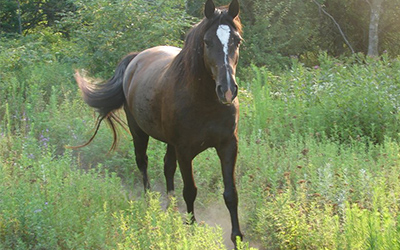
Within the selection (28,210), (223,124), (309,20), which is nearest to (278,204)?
(223,124)

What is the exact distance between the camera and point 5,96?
869 cm

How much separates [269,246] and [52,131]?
4241mm

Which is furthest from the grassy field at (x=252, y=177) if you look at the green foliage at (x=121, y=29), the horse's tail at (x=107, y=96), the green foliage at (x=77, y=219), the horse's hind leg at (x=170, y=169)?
the green foliage at (x=121, y=29)

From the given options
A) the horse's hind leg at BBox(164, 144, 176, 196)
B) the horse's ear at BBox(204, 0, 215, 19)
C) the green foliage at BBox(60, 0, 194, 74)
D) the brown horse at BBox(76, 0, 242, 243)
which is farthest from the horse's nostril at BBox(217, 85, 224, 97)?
the green foliage at BBox(60, 0, 194, 74)

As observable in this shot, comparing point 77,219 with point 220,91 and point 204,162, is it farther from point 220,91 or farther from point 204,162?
point 204,162

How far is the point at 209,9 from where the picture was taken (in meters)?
4.20

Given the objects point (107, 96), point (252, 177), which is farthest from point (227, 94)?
point (107, 96)

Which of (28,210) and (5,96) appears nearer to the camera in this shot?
(28,210)

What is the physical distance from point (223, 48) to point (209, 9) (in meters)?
0.43

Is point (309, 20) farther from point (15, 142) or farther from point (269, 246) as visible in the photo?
point (269, 246)

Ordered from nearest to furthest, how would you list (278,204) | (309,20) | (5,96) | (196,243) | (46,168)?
(196,243) → (278,204) → (46,168) → (5,96) → (309,20)

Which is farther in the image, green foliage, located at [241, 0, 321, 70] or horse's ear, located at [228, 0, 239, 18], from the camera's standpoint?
green foliage, located at [241, 0, 321, 70]

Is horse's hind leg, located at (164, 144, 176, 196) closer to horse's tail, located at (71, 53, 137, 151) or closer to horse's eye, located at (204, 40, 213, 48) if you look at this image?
horse's tail, located at (71, 53, 137, 151)

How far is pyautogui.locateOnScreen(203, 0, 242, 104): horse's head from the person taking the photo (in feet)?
12.5
